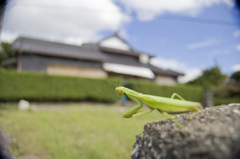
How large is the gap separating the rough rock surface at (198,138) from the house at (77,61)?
17.6 meters

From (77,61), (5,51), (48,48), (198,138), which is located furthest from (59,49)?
(5,51)

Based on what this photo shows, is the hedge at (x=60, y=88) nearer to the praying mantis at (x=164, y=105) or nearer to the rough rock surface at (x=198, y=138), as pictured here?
the praying mantis at (x=164, y=105)

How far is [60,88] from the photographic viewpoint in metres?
15.6

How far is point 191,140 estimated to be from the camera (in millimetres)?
904

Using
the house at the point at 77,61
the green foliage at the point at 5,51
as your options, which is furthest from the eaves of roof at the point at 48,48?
the green foliage at the point at 5,51

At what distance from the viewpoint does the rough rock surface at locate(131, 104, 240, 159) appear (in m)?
0.81

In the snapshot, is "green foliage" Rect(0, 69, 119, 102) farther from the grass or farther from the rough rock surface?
the rough rock surface

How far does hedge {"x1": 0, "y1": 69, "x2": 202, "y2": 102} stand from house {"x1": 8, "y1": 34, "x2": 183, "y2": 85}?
9.99 ft

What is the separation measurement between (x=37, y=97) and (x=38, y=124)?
25.5ft

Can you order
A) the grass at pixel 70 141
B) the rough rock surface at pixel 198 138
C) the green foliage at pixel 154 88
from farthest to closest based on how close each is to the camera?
1. the green foliage at pixel 154 88
2. the grass at pixel 70 141
3. the rough rock surface at pixel 198 138

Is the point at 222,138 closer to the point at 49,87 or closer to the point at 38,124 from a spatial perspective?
the point at 38,124

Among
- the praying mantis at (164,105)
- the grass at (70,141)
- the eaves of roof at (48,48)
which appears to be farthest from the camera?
the eaves of roof at (48,48)

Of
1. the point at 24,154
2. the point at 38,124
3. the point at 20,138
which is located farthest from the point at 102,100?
the point at 24,154

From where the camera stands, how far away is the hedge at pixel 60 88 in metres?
13.7
